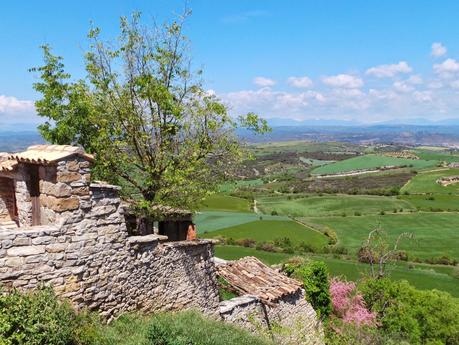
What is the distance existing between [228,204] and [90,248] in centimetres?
7644

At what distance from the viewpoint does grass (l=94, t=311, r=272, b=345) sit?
A: 993 cm

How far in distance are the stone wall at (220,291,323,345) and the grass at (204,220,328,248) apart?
1586 inches

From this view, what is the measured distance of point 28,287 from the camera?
9742 mm

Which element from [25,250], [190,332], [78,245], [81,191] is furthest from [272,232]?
[25,250]

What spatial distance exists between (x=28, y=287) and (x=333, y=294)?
2114cm

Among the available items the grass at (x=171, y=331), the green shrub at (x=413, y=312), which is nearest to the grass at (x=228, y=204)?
the green shrub at (x=413, y=312)

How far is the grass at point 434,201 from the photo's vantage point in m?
84.6

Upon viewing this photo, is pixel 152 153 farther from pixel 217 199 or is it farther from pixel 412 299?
Result: pixel 217 199

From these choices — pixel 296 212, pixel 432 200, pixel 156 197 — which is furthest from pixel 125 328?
pixel 432 200

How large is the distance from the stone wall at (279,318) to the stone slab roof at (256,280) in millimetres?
367

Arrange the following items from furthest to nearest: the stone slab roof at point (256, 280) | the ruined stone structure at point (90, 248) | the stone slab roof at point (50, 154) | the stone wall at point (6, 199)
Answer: the stone slab roof at point (256, 280) < the stone wall at point (6, 199) < the stone slab roof at point (50, 154) < the ruined stone structure at point (90, 248)

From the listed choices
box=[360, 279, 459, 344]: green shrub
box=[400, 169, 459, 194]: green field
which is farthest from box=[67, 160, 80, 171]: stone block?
box=[400, 169, 459, 194]: green field

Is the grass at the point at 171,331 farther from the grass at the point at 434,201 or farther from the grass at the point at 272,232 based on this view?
the grass at the point at 434,201

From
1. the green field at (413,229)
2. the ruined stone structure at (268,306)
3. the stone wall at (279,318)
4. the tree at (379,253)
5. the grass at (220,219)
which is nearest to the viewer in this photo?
the stone wall at (279,318)
